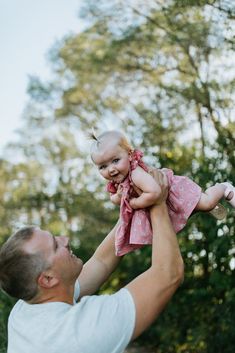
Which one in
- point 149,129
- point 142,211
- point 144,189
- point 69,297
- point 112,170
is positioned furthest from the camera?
point 149,129

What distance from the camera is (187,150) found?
430 inches

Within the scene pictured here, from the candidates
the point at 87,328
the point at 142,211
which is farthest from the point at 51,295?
the point at 142,211

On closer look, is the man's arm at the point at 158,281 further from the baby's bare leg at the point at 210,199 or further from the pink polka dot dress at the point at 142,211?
the baby's bare leg at the point at 210,199

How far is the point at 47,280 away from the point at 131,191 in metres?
0.67

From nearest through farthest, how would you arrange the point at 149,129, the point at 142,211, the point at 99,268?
the point at 142,211
the point at 99,268
the point at 149,129

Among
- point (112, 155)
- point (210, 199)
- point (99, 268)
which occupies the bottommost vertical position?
point (99, 268)

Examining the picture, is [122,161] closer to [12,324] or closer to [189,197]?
[189,197]

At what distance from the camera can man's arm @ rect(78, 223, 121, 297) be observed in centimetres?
329

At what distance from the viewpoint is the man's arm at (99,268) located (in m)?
3.29

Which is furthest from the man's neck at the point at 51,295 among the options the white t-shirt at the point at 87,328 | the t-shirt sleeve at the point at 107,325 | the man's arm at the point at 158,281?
the man's arm at the point at 158,281

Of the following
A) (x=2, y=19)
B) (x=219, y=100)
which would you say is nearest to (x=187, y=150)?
(x=219, y=100)

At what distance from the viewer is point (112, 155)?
125 inches

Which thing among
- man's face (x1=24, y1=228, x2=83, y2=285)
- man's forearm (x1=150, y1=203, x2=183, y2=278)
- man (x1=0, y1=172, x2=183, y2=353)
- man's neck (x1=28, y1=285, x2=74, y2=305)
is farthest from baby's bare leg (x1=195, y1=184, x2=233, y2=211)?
man's neck (x1=28, y1=285, x2=74, y2=305)

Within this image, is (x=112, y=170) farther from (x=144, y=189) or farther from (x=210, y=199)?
(x=210, y=199)
